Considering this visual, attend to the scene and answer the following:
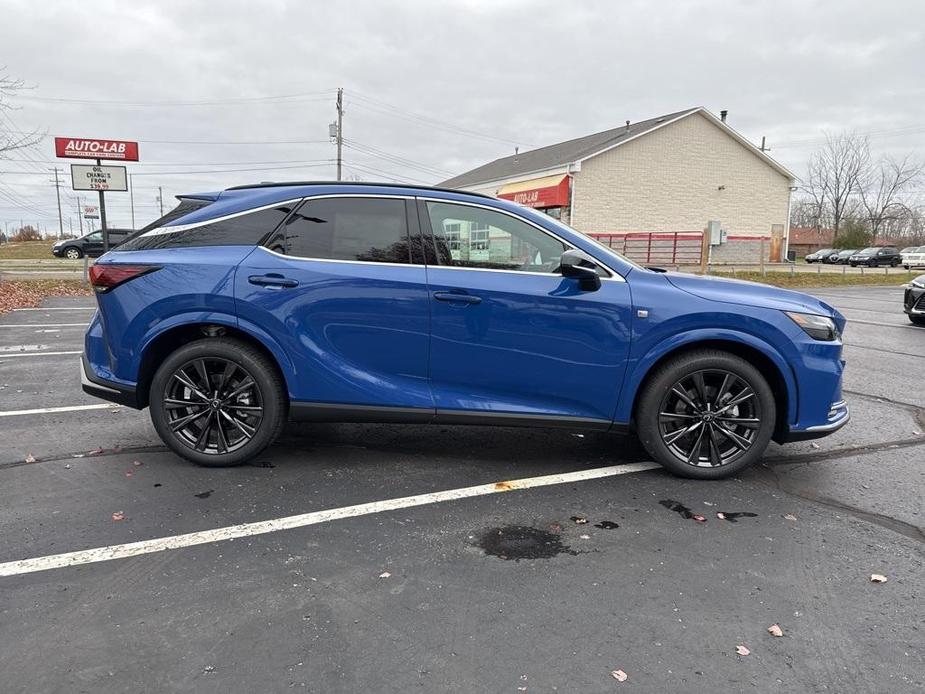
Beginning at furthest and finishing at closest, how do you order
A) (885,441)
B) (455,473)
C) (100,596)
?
1. (885,441)
2. (455,473)
3. (100,596)

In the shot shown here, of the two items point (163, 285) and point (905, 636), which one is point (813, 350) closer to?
point (905, 636)

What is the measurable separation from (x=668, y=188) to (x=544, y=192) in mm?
7145

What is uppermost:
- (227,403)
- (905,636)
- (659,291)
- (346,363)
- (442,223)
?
(442,223)

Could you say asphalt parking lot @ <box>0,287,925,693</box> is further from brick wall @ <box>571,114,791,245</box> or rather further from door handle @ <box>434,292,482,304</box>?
brick wall @ <box>571,114,791,245</box>

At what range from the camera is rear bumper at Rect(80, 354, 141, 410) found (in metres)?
3.99

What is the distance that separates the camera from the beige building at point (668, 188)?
106 feet

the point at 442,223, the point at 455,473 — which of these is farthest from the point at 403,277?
the point at 455,473

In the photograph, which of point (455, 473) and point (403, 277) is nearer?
point (403, 277)

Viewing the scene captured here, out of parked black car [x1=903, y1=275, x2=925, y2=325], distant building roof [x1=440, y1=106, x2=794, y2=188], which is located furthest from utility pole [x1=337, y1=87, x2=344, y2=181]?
parked black car [x1=903, y1=275, x2=925, y2=325]

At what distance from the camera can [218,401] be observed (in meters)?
3.99

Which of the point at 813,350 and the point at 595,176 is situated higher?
the point at 595,176

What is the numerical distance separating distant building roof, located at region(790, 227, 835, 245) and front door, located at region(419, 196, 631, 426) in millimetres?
70853

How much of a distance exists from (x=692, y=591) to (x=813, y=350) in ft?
6.19

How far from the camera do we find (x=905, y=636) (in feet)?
8.00
